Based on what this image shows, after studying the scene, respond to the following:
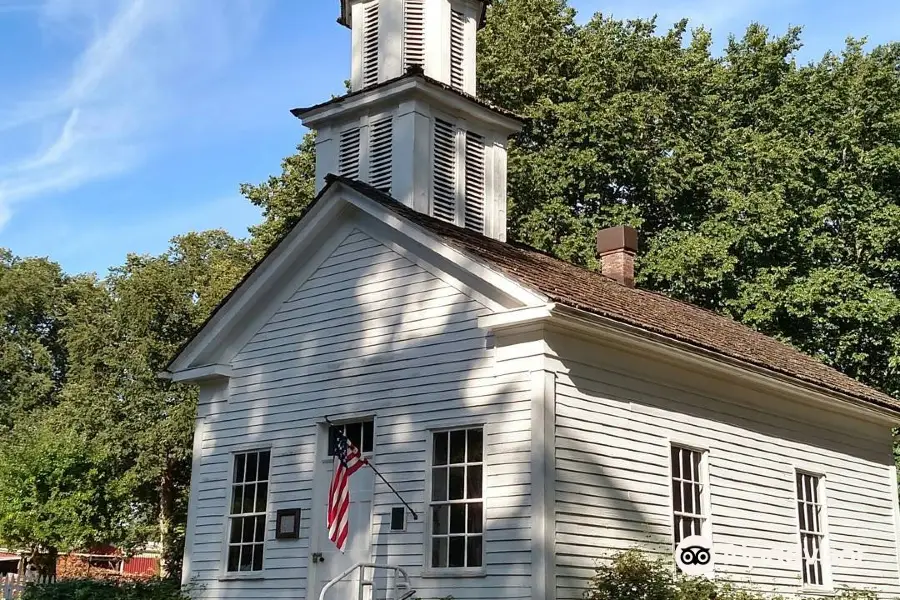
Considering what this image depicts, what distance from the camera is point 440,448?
13922mm

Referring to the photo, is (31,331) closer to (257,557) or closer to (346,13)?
(346,13)

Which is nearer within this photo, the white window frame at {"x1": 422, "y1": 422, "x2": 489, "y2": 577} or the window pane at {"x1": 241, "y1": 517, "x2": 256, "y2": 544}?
the white window frame at {"x1": 422, "y1": 422, "x2": 489, "y2": 577}

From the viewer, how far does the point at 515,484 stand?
12.8 m

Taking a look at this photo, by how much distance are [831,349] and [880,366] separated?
1441 millimetres

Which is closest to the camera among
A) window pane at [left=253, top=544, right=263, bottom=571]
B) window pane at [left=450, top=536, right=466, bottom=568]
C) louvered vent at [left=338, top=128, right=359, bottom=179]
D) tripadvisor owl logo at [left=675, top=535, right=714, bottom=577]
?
tripadvisor owl logo at [left=675, top=535, right=714, bottom=577]

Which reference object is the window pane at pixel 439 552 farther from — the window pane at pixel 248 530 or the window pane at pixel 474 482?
the window pane at pixel 248 530

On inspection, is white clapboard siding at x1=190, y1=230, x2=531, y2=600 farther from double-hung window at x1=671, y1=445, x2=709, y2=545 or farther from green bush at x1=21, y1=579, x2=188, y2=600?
double-hung window at x1=671, y1=445, x2=709, y2=545

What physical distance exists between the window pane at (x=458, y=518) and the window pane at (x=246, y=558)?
12.8ft

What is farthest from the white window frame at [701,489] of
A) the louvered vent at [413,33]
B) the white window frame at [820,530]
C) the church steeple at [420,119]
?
the louvered vent at [413,33]

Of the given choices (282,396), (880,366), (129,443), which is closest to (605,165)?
(880,366)

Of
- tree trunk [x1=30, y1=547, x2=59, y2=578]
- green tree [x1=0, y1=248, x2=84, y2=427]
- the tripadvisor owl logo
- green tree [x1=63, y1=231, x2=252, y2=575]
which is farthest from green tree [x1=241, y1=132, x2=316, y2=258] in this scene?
green tree [x1=0, y1=248, x2=84, y2=427]

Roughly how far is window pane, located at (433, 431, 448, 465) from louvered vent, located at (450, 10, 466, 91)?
750 centimetres

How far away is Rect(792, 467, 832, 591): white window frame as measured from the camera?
16859 millimetres

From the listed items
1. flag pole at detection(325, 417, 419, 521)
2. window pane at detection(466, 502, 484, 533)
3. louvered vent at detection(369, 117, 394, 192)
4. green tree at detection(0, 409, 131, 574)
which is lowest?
window pane at detection(466, 502, 484, 533)
